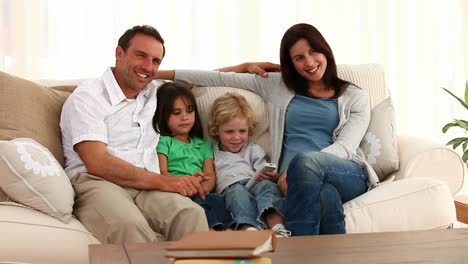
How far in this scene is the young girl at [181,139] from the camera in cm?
306

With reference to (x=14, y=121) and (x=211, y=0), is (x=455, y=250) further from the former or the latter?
(x=211, y=0)

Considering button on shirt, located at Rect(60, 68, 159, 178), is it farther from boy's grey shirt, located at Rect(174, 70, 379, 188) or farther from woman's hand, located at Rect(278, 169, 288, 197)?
woman's hand, located at Rect(278, 169, 288, 197)

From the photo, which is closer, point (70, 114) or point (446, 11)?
point (70, 114)

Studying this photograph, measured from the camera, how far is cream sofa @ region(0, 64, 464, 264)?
8.04 ft

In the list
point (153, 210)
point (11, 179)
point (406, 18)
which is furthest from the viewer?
point (406, 18)

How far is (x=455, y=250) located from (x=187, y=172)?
1424 mm

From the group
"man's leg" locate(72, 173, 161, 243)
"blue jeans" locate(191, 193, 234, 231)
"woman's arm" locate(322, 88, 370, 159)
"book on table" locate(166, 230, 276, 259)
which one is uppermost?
"book on table" locate(166, 230, 276, 259)

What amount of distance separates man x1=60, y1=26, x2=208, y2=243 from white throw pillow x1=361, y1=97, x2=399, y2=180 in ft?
2.49

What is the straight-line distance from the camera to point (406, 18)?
4.84m

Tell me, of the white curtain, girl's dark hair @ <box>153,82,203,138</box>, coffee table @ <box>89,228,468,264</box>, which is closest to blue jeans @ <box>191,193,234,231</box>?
girl's dark hair @ <box>153,82,203,138</box>

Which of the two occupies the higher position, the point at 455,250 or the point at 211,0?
the point at 211,0

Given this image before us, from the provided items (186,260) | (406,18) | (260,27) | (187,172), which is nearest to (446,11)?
(406,18)

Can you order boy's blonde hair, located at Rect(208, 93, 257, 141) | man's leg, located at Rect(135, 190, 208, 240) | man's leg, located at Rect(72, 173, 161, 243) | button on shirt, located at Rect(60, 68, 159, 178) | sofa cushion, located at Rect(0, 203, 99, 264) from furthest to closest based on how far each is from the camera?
1. boy's blonde hair, located at Rect(208, 93, 257, 141)
2. button on shirt, located at Rect(60, 68, 159, 178)
3. man's leg, located at Rect(135, 190, 208, 240)
4. man's leg, located at Rect(72, 173, 161, 243)
5. sofa cushion, located at Rect(0, 203, 99, 264)

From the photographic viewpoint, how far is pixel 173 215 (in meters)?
2.68
